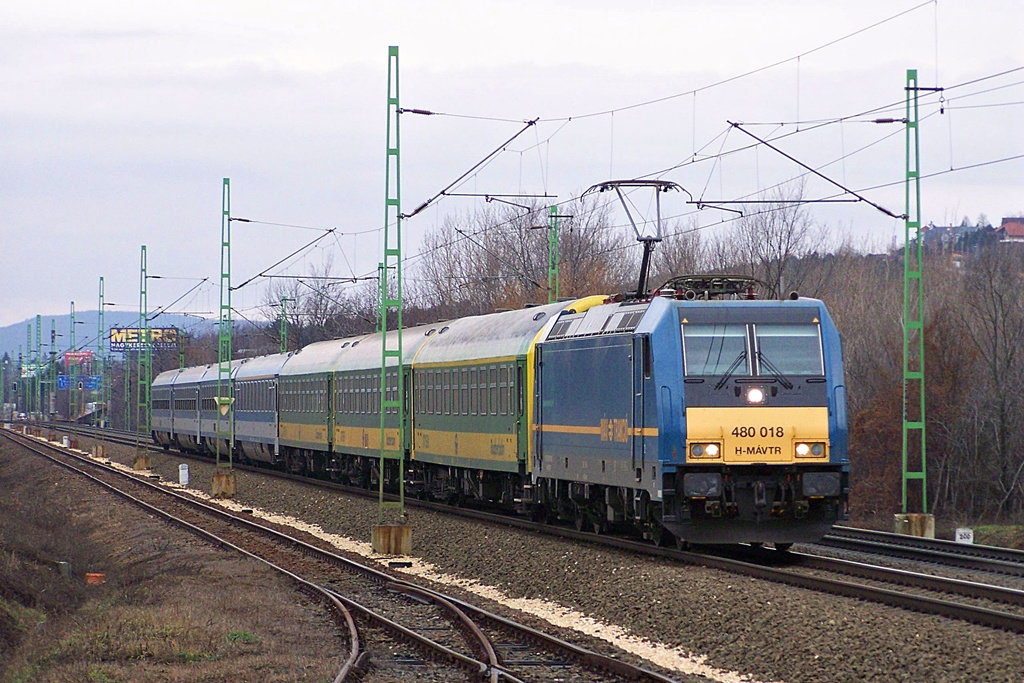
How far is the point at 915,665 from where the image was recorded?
1136cm

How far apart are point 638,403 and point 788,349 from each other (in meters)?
2.08

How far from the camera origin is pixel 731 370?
57.5 ft

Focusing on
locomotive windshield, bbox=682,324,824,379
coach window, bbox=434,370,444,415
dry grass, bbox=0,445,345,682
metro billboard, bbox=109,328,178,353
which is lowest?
dry grass, bbox=0,445,345,682

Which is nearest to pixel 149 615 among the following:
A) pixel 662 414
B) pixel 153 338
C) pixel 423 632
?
pixel 423 632

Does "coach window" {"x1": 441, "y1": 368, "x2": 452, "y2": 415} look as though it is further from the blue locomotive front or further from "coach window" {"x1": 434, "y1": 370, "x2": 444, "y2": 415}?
the blue locomotive front

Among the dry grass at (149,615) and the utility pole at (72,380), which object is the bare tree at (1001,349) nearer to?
the dry grass at (149,615)

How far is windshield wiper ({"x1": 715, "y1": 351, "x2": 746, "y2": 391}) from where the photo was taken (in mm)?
17422

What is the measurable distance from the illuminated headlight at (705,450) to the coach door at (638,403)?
0.84 m

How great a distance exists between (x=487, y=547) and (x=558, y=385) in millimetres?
2825

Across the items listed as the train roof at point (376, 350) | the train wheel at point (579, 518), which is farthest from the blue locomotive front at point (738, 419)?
the train roof at point (376, 350)

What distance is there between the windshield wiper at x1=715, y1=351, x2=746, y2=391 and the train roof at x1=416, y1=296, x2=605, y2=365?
18.7 ft

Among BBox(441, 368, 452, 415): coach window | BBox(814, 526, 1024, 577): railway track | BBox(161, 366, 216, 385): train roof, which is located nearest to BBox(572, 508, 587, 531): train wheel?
BBox(814, 526, 1024, 577): railway track

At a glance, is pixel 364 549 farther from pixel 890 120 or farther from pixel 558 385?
pixel 890 120

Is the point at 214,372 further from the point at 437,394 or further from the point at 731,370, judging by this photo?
the point at 731,370
